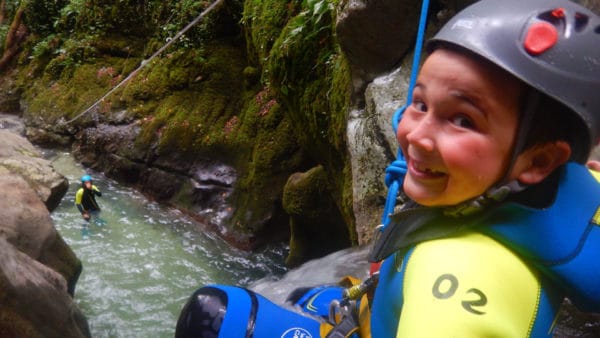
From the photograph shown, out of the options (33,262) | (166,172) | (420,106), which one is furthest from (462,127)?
(166,172)

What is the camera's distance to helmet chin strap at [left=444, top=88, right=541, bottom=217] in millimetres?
1173

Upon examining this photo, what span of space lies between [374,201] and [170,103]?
8756 millimetres

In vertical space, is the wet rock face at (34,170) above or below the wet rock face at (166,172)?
above

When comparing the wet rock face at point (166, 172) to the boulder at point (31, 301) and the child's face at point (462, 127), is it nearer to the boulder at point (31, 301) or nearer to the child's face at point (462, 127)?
the boulder at point (31, 301)

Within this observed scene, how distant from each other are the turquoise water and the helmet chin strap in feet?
19.7

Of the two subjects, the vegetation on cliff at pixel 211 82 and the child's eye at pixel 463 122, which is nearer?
the child's eye at pixel 463 122

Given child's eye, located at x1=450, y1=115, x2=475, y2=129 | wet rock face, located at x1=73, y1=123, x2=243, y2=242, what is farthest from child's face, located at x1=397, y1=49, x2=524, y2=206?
wet rock face, located at x1=73, y1=123, x2=243, y2=242

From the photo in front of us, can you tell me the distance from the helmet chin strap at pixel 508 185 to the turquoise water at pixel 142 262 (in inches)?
237

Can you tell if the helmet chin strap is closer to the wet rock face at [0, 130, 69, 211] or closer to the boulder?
the boulder

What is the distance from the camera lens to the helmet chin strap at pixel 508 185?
1.17 metres

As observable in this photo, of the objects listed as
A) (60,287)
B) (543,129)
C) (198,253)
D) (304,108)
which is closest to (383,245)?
(543,129)

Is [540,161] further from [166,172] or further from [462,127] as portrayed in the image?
[166,172]

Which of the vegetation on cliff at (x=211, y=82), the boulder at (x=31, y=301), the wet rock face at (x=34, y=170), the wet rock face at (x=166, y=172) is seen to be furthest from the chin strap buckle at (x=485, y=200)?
the wet rock face at (x=166, y=172)

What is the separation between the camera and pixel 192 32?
1197 centimetres
